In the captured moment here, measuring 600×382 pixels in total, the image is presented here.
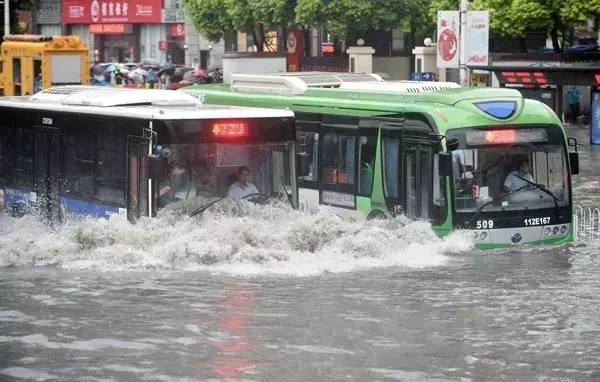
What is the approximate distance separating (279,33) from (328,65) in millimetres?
5806

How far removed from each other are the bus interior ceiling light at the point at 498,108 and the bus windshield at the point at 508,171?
257 millimetres

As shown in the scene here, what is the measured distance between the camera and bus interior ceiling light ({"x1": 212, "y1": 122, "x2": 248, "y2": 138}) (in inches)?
666

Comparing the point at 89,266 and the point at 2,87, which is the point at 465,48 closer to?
the point at 2,87

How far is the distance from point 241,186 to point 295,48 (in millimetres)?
58471

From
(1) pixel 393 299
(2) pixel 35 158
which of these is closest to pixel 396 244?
(1) pixel 393 299

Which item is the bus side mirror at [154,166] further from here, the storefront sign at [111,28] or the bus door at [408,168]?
the storefront sign at [111,28]

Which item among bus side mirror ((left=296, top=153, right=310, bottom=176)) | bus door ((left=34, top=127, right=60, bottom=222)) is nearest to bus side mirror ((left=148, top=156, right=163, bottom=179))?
bus side mirror ((left=296, top=153, right=310, bottom=176))

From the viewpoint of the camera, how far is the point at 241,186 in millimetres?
17156

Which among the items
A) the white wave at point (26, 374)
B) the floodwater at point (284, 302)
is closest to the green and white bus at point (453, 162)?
the floodwater at point (284, 302)

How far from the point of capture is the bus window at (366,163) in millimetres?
20406

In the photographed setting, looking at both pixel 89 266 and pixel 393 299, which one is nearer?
pixel 393 299

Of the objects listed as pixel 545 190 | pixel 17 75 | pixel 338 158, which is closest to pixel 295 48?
pixel 17 75

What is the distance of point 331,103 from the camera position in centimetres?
2144

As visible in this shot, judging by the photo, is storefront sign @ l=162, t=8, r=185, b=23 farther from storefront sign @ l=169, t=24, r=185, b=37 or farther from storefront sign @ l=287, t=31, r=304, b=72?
storefront sign @ l=287, t=31, r=304, b=72
